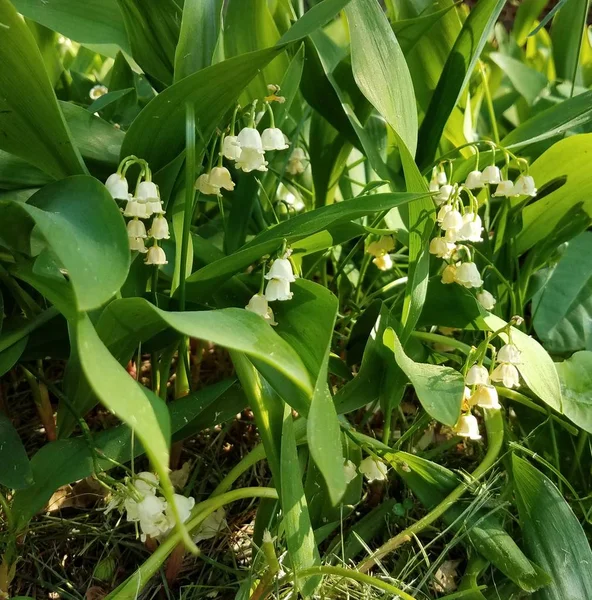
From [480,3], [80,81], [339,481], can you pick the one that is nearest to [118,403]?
[339,481]

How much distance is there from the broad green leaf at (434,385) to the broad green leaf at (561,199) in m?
0.33

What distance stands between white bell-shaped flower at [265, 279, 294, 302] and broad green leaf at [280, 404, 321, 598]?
0.12 metres

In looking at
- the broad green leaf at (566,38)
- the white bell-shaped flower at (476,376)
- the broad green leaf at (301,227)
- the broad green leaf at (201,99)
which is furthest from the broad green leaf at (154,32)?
the broad green leaf at (566,38)

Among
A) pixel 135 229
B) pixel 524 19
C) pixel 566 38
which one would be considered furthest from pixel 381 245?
pixel 524 19

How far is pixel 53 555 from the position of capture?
0.75 m

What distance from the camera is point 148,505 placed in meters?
0.54

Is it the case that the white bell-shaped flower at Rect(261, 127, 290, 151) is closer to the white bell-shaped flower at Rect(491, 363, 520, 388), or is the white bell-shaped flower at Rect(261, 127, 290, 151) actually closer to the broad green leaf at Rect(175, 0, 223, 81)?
the broad green leaf at Rect(175, 0, 223, 81)

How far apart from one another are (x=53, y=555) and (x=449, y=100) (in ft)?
2.52

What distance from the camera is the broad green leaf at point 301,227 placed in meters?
0.57

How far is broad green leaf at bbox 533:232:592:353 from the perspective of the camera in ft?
2.99

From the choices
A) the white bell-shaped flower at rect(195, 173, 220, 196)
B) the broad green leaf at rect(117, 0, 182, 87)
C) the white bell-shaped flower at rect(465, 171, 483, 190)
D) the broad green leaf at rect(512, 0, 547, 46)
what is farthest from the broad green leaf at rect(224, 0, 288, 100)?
the broad green leaf at rect(512, 0, 547, 46)

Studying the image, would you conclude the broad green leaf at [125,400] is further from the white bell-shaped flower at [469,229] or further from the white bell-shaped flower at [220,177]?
the white bell-shaped flower at [469,229]

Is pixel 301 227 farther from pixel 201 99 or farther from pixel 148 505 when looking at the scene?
Answer: pixel 148 505

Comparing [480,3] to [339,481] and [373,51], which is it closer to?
[373,51]
